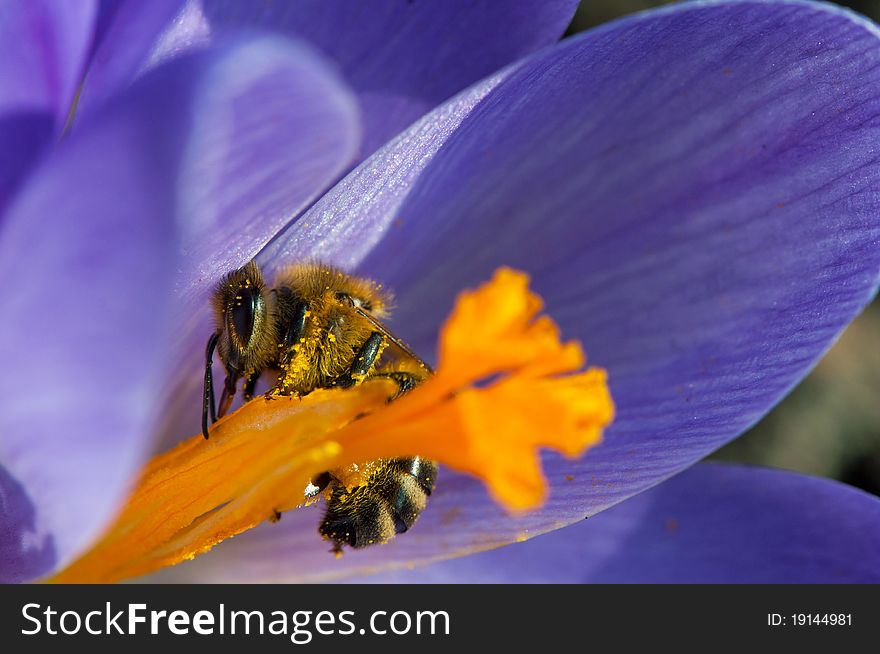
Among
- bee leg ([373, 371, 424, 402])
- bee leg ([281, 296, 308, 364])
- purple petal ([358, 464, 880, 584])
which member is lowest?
purple petal ([358, 464, 880, 584])

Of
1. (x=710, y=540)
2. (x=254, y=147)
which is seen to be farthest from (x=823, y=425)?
(x=254, y=147)

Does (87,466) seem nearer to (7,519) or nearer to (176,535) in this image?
(7,519)

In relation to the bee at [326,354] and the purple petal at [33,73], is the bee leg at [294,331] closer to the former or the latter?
the bee at [326,354]

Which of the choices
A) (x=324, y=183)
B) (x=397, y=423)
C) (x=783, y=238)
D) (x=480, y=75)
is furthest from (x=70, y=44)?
(x=783, y=238)

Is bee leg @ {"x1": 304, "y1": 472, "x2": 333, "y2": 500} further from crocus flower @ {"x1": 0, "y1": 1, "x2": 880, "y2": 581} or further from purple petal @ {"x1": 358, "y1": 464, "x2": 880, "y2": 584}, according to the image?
purple petal @ {"x1": 358, "y1": 464, "x2": 880, "y2": 584}

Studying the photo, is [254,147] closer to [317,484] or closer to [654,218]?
[317,484]

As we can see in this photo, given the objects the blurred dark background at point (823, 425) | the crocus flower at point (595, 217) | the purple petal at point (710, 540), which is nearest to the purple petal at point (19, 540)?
the crocus flower at point (595, 217)

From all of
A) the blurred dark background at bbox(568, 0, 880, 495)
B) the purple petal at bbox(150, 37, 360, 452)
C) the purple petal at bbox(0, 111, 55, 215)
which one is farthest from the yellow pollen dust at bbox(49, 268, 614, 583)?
the blurred dark background at bbox(568, 0, 880, 495)
